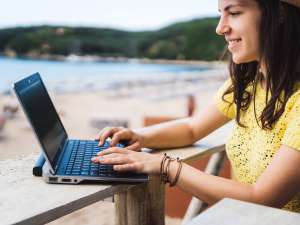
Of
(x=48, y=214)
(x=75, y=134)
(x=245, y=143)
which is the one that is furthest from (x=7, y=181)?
(x=75, y=134)

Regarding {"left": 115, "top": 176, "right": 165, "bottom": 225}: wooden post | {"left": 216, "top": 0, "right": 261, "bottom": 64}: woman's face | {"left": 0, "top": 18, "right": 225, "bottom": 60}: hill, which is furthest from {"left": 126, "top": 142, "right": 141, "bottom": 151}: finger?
{"left": 0, "top": 18, "right": 225, "bottom": 60}: hill

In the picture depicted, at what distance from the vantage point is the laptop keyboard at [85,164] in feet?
3.02

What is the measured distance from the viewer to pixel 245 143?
3.69 ft

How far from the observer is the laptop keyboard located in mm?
919

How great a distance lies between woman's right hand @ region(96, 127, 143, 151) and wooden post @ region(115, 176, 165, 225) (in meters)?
0.16

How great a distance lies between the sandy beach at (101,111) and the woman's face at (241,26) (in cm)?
162

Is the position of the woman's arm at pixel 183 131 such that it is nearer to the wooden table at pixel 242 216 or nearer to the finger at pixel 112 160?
the finger at pixel 112 160

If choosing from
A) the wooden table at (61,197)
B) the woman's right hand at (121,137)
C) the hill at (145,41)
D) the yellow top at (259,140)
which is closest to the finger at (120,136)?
the woman's right hand at (121,137)

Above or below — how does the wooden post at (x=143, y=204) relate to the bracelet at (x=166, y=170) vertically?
below

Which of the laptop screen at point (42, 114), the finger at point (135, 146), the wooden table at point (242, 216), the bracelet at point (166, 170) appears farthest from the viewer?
the finger at point (135, 146)

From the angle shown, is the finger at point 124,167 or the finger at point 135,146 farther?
the finger at point 135,146

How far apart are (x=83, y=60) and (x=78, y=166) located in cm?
3213

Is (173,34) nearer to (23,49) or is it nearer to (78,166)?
(23,49)

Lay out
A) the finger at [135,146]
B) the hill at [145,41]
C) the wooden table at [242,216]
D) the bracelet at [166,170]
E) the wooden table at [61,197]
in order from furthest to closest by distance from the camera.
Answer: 1. the hill at [145,41]
2. the finger at [135,146]
3. the bracelet at [166,170]
4. the wooden table at [61,197]
5. the wooden table at [242,216]
